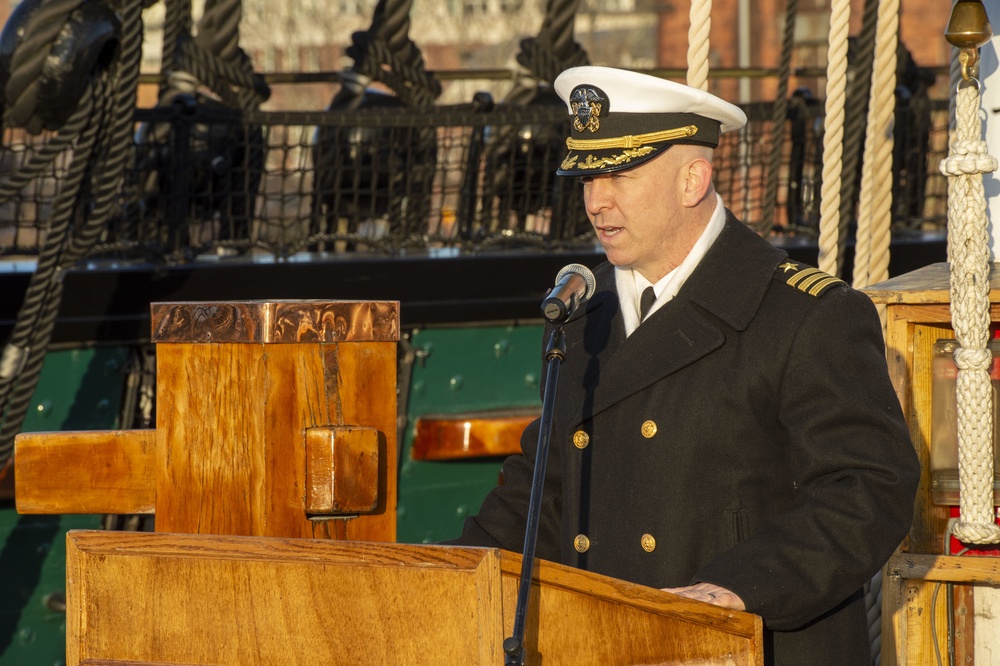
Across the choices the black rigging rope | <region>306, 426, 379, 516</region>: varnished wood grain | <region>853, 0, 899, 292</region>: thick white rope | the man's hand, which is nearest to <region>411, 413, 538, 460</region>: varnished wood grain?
the black rigging rope

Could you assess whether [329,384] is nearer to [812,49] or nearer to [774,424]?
[774,424]

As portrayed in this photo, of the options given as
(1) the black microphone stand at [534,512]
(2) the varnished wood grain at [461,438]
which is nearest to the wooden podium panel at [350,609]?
(1) the black microphone stand at [534,512]

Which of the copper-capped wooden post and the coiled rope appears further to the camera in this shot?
the coiled rope

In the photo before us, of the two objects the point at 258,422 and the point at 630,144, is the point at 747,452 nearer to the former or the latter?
the point at 630,144

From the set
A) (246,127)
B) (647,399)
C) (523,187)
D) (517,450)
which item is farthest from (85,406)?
(647,399)

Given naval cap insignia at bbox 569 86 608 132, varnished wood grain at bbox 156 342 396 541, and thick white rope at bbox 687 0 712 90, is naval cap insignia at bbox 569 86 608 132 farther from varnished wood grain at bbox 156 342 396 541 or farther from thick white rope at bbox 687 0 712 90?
thick white rope at bbox 687 0 712 90

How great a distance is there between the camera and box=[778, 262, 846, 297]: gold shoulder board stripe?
2.09m

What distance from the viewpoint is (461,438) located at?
14.8ft

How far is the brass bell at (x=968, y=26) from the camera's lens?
252 cm

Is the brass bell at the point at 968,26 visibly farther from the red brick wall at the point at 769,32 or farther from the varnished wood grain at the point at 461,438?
the red brick wall at the point at 769,32

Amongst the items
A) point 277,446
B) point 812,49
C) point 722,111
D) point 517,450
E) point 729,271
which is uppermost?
point 812,49

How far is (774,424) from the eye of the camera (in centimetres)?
208

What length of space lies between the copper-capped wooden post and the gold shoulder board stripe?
667mm

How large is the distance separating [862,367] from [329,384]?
759 millimetres
